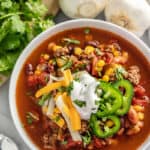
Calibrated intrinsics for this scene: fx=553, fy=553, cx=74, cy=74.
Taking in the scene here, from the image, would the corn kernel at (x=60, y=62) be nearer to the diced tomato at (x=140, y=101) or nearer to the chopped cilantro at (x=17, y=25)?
the chopped cilantro at (x=17, y=25)

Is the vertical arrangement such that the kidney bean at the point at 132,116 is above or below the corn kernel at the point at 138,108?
below

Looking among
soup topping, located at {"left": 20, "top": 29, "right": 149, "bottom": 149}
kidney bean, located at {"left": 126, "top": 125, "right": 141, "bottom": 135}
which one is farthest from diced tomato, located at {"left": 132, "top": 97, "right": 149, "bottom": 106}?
kidney bean, located at {"left": 126, "top": 125, "right": 141, "bottom": 135}

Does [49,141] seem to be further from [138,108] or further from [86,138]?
[138,108]

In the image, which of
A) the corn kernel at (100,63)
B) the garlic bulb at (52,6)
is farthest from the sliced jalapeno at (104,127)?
the garlic bulb at (52,6)

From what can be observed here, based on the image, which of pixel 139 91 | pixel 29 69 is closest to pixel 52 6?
pixel 29 69

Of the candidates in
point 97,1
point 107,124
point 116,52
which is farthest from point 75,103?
point 97,1
